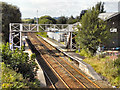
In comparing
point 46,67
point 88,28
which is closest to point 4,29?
point 46,67

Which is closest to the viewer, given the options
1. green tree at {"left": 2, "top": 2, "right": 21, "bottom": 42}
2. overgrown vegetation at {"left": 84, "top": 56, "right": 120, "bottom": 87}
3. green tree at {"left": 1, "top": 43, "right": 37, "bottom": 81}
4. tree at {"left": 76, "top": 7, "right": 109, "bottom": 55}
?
green tree at {"left": 1, "top": 43, "right": 37, "bottom": 81}

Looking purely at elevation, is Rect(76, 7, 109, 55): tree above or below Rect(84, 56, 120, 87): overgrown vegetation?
above

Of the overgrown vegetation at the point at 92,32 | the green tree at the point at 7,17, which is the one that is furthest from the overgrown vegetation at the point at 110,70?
the green tree at the point at 7,17

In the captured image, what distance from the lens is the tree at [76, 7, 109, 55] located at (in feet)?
43.3

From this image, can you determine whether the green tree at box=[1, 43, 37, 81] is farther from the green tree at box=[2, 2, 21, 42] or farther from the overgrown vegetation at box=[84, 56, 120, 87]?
the green tree at box=[2, 2, 21, 42]

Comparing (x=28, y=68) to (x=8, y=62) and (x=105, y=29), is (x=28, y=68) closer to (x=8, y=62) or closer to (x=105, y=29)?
(x=8, y=62)

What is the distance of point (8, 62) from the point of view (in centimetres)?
454

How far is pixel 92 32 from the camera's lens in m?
13.4

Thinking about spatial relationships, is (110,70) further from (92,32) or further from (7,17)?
(7,17)

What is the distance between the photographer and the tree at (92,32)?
13.2 meters

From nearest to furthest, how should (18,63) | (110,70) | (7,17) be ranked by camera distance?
(18,63), (110,70), (7,17)

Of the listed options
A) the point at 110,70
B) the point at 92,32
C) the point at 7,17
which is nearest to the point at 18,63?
the point at 110,70

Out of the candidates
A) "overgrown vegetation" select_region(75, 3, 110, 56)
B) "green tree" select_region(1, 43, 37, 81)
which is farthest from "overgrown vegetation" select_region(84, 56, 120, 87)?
"green tree" select_region(1, 43, 37, 81)

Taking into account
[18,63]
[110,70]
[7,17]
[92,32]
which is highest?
[7,17]
